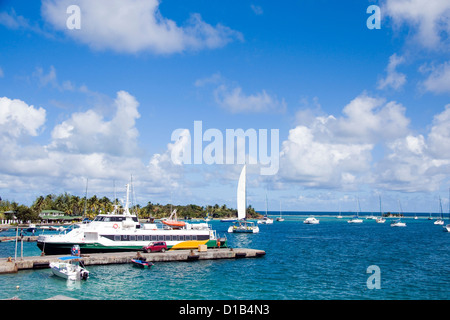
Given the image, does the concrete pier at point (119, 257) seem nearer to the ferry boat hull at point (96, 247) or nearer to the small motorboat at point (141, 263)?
the ferry boat hull at point (96, 247)

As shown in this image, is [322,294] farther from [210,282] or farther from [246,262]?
[246,262]

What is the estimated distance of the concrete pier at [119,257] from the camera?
41344 mm

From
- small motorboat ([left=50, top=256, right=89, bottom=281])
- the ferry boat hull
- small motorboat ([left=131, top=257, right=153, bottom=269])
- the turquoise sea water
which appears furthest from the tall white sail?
small motorboat ([left=50, top=256, right=89, bottom=281])

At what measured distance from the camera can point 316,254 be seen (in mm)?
65688

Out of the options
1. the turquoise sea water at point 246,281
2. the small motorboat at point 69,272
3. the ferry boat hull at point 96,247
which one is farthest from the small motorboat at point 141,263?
the small motorboat at point 69,272

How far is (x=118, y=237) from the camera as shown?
54.5 metres

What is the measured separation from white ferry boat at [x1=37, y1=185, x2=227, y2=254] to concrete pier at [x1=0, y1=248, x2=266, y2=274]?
7.69ft

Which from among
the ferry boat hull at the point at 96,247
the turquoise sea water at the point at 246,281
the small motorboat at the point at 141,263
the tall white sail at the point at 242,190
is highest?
the tall white sail at the point at 242,190

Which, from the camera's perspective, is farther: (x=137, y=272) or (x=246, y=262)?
(x=246, y=262)

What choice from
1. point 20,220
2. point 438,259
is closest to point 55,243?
point 438,259

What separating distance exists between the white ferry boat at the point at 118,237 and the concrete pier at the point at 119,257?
234cm
